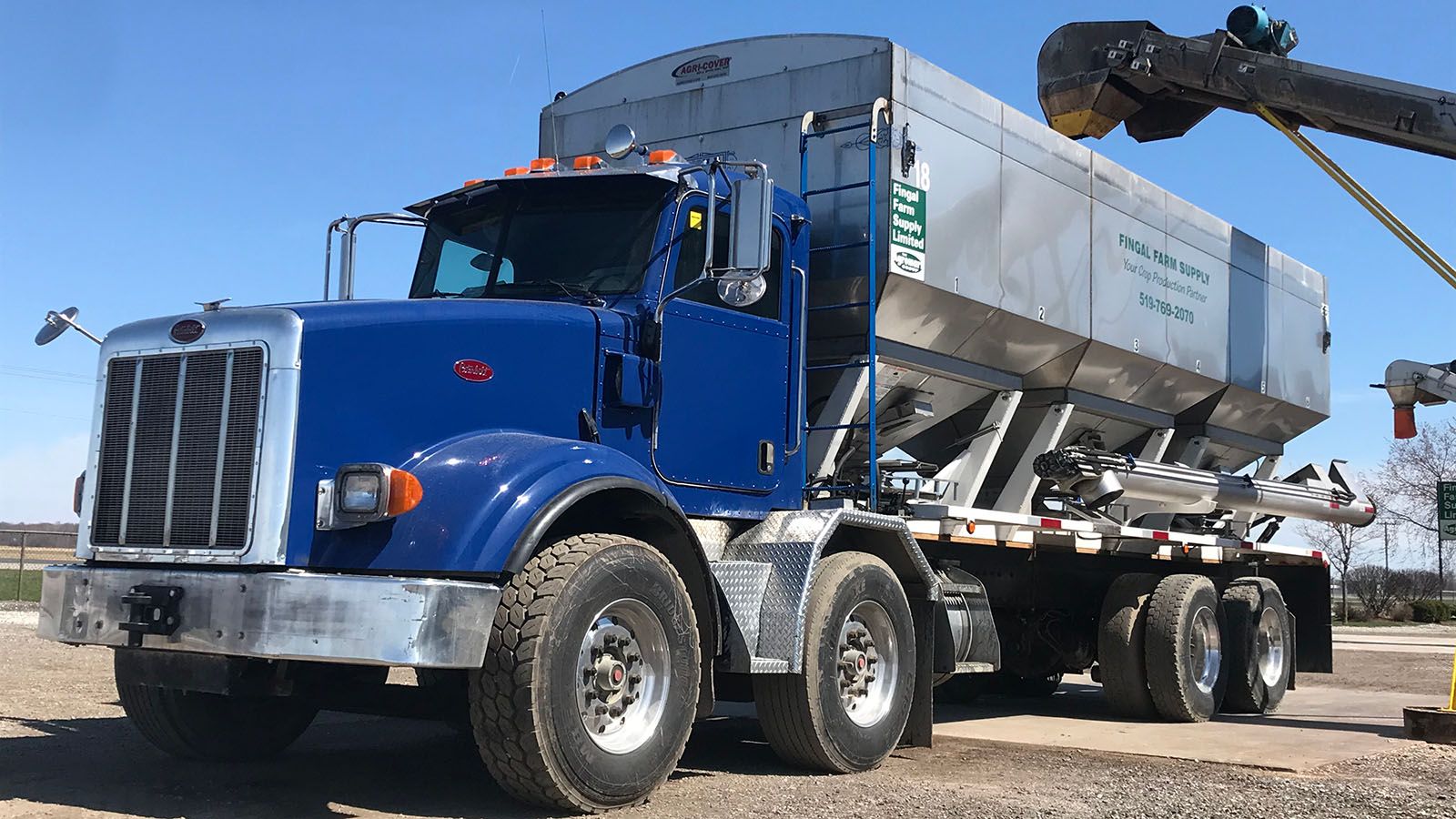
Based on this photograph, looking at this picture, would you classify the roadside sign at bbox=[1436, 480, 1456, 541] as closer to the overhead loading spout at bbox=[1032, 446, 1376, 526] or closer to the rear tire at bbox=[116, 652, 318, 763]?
the overhead loading spout at bbox=[1032, 446, 1376, 526]

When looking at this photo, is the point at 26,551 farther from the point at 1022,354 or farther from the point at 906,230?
the point at 906,230

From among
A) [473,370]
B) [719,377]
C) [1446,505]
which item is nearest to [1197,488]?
[719,377]

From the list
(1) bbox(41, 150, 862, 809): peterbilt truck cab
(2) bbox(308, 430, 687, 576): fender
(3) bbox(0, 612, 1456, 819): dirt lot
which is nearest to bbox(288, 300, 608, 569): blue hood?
(1) bbox(41, 150, 862, 809): peterbilt truck cab

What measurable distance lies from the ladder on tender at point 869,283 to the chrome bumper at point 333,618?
10.1ft

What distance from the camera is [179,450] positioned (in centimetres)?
573

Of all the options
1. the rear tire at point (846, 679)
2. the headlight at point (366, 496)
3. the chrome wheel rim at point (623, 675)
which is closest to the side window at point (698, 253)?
the rear tire at point (846, 679)

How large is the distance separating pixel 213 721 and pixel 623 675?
2.42m

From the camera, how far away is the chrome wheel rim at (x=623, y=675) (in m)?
5.80

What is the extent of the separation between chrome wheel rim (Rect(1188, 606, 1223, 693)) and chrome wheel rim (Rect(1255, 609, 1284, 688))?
0.85 m

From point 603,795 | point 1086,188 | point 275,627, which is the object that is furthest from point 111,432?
point 1086,188

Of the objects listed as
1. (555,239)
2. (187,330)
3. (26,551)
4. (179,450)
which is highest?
(555,239)

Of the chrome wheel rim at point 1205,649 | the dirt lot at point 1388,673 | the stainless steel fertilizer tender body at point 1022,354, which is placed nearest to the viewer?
the stainless steel fertilizer tender body at point 1022,354

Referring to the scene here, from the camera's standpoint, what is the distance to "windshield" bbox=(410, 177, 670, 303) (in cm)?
689

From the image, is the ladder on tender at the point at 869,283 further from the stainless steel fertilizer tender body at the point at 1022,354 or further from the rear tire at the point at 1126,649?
the rear tire at the point at 1126,649
